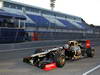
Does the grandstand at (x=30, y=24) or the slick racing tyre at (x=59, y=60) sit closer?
the slick racing tyre at (x=59, y=60)

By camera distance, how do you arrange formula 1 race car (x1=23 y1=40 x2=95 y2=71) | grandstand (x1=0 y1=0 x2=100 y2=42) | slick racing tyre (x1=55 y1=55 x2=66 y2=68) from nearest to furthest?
formula 1 race car (x1=23 y1=40 x2=95 y2=71) < slick racing tyre (x1=55 y1=55 x2=66 y2=68) < grandstand (x1=0 y1=0 x2=100 y2=42)

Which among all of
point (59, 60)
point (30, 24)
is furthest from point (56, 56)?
point (30, 24)

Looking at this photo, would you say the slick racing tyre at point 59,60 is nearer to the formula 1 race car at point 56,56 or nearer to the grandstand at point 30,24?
the formula 1 race car at point 56,56

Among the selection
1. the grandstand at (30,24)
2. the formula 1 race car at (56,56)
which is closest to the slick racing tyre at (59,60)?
the formula 1 race car at (56,56)

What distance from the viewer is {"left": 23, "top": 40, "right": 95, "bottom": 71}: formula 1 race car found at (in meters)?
7.67

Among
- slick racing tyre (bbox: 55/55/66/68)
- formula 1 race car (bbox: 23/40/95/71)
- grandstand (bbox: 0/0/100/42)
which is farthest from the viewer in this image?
grandstand (bbox: 0/0/100/42)

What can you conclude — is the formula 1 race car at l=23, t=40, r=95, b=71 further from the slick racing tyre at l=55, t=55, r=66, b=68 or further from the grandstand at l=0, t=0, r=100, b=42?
the grandstand at l=0, t=0, r=100, b=42

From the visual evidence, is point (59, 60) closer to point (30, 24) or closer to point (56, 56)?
point (56, 56)

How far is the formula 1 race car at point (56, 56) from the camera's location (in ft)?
25.2

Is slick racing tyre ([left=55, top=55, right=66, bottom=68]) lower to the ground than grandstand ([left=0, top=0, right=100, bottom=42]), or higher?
lower

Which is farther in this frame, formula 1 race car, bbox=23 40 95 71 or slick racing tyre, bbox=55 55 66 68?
slick racing tyre, bbox=55 55 66 68

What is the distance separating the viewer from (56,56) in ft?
26.0

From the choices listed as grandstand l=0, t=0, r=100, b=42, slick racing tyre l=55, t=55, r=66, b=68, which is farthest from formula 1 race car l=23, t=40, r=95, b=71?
grandstand l=0, t=0, r=100, b=42

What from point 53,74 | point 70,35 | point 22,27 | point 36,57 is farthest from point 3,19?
point 70,35
